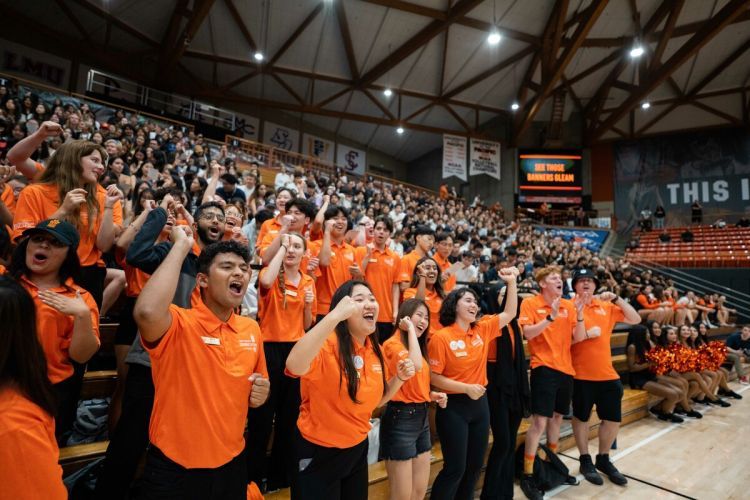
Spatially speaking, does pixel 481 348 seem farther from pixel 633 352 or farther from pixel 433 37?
pixel 433 37

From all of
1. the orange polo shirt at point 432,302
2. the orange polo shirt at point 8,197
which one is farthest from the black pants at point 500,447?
the orange polo shirt at point 8,197

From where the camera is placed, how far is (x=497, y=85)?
18.2 m

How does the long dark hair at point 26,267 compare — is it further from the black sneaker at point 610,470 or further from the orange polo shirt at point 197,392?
the black sneaker at point 610,470

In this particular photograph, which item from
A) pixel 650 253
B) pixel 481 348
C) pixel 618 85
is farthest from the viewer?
pixel 618 85

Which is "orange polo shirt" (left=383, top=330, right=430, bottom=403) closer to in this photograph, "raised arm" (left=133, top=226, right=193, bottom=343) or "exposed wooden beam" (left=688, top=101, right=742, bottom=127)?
"raised arm" (left=133, top=226, right=193, bottom=343)

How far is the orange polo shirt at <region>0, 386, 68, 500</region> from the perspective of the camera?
1091 millimetres

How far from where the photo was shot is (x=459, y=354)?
9.19 feet

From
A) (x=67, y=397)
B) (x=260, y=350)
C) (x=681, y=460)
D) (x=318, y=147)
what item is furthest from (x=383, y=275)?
(x=318, y=147)

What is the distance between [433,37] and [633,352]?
40.6ft

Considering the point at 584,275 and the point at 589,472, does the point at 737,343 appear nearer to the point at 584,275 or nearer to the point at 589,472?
the point at 589,472

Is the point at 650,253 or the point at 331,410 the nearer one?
the point at 331,410

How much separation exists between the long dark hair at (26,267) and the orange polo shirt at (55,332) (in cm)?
3

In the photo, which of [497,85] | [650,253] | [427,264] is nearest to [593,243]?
[650,253]

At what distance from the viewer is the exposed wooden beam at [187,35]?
11.1m
